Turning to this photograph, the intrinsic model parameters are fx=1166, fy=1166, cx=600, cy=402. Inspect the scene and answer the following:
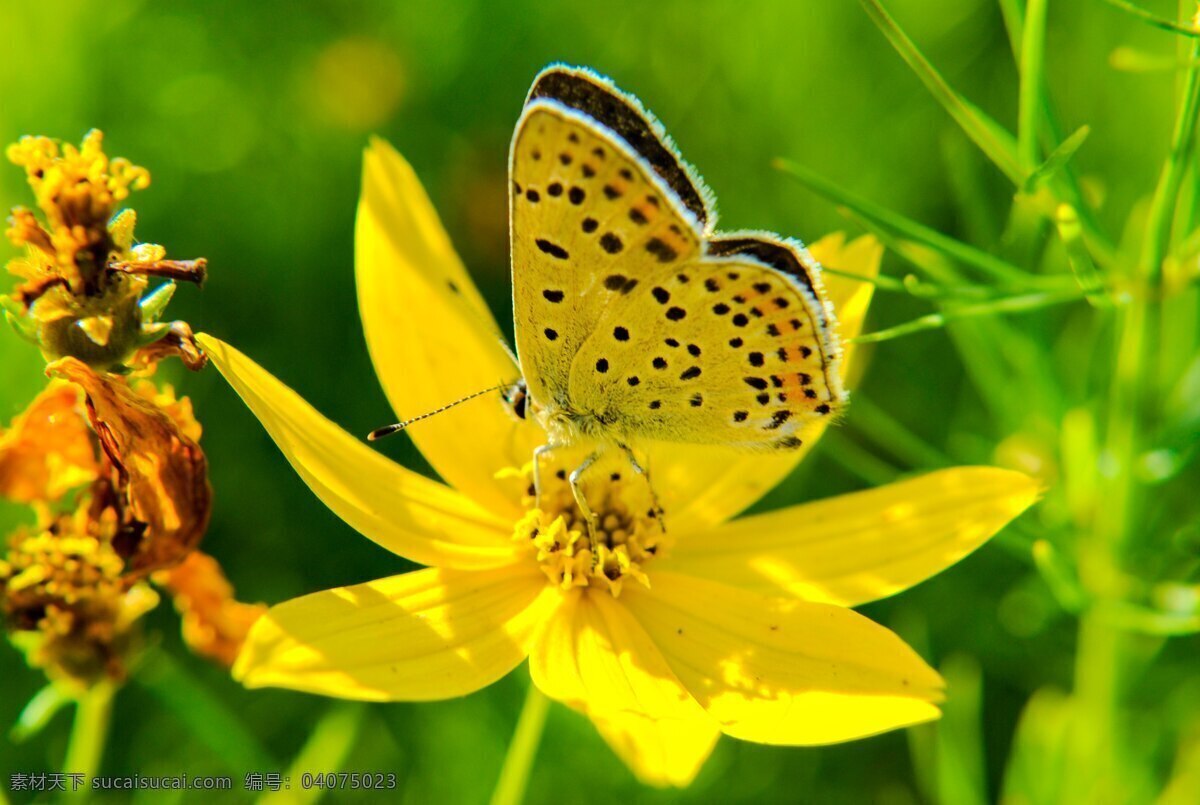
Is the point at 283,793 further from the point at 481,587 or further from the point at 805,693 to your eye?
the point at 805,693

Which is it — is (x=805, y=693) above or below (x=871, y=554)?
below

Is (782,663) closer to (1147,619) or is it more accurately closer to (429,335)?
(1147,619)

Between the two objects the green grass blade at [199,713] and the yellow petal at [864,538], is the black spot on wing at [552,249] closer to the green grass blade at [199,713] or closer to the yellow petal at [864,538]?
the yellow petal at [864,538]

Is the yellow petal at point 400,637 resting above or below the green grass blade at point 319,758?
above

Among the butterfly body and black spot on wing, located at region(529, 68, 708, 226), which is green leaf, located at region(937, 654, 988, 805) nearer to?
the butterfly body

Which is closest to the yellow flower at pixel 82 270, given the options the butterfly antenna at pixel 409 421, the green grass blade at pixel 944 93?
the butterfly antenna at pixel 409 421

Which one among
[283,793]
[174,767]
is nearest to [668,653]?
[283,793]
